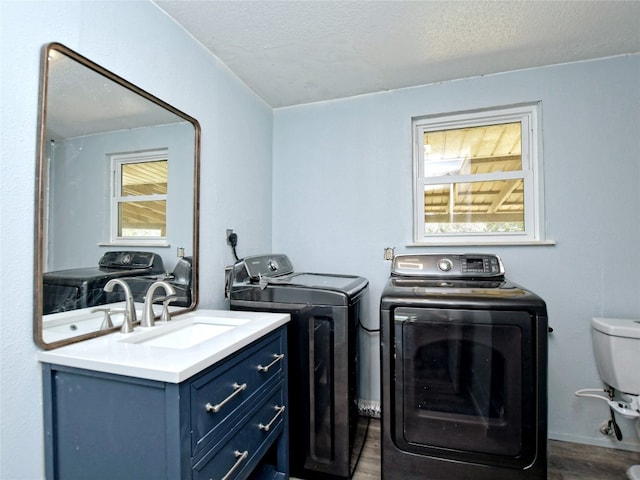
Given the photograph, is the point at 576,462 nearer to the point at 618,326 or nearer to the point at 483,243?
the point at 618,326

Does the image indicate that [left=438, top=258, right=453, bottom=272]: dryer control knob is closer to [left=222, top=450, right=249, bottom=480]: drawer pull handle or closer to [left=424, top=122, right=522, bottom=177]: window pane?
[left=424, top=122, right=522, bottom=177]: window pane

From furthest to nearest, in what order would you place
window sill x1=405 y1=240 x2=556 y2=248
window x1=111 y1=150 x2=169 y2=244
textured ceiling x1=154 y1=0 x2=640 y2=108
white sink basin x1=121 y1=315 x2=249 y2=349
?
window sill x1=405 y1=240 x2=556 y2=248
textured ceiling x1=154 y1=0 x2=640 y2=108
window x1=111 y1=150 x2=169 y2=244
white sink basin x1=121 y1=315 x2=249 y2=349

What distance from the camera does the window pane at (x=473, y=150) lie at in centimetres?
220

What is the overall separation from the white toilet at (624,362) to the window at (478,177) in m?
0.64

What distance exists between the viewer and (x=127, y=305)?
4.33 ft

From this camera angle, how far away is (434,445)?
146 cm

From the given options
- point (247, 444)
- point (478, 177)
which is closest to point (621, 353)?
point (478, 177)

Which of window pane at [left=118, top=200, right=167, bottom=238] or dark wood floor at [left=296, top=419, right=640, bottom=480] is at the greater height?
window pane at [left=118, top=200, right=167, bottom=238]

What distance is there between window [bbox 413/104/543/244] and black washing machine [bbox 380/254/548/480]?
0.83 m

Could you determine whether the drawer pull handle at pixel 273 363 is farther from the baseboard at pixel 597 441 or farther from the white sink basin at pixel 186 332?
the baseboard at pixel 597 441

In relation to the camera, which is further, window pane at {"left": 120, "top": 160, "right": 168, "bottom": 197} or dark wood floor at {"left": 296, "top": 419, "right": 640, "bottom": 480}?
dark wood floor at {"left": 296, "top": 419, "right": 640, "bottom": 480}

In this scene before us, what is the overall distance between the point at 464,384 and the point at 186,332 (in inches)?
51.6

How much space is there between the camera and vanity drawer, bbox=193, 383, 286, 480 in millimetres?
1030

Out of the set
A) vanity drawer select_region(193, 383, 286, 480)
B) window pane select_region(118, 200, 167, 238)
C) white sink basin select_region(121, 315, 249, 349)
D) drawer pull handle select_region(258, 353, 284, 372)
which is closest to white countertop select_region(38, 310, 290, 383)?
white sink basin select_region(121, 315, 249, 349)
